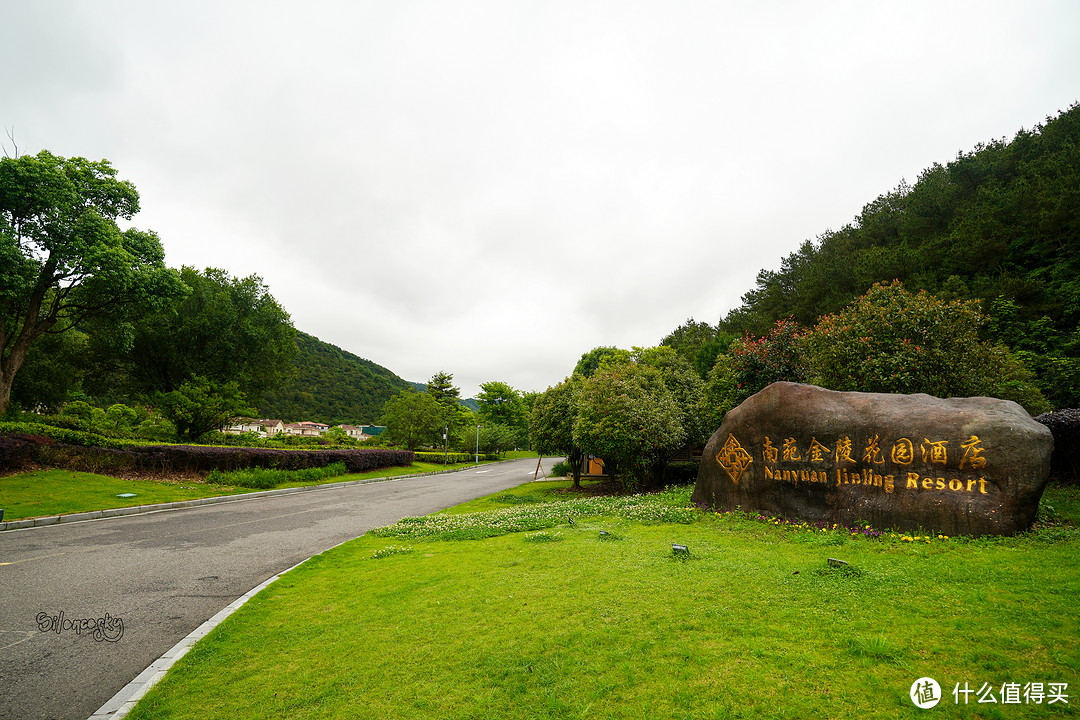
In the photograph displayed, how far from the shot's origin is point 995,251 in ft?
89.1

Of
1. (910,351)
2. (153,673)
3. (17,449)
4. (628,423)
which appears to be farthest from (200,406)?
(910,351)

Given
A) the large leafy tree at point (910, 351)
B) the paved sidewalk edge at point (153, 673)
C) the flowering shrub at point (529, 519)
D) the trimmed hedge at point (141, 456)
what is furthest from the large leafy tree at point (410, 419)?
the paved sidewalk edge at point (153, 673)

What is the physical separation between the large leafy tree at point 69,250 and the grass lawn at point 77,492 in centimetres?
817

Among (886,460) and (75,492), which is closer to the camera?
(886,460)

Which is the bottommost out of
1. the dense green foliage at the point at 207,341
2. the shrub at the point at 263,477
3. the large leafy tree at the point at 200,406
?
the shrub at the point at 263,477

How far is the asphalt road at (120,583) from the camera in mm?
4328

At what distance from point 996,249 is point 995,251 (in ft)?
0.60

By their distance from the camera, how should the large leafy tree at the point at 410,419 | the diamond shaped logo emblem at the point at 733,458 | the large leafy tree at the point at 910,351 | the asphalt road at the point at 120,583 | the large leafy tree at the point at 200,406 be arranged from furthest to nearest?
the large leafy tree at the point at 410,419, the large leafy tree at the point at 200,406, the large leafy tree at the point at 910,351, the diamond shaped logo emblem at the point at 733,458, the asphalt road at the point at 120,583

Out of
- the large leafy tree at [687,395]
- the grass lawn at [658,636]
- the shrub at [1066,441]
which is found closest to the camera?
the grass lawn at [658,636]

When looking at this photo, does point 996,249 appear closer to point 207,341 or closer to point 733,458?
point 733,458

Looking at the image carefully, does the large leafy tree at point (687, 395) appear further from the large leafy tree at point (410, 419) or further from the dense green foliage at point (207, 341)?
the dense green foliage at point (207, 341)

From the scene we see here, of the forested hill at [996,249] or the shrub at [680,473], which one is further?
the forested hill at [996,249]

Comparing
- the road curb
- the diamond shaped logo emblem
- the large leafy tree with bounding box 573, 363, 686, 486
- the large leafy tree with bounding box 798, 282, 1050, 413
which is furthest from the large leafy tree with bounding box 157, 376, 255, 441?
the large leafy tree with bounding box 798, 282, 1050, 413

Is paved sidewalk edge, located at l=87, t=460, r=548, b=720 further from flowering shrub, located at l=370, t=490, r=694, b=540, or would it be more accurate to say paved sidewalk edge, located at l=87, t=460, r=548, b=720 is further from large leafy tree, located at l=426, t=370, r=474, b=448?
large leafy tree, located at l=426, t=370, r=474, b=448
